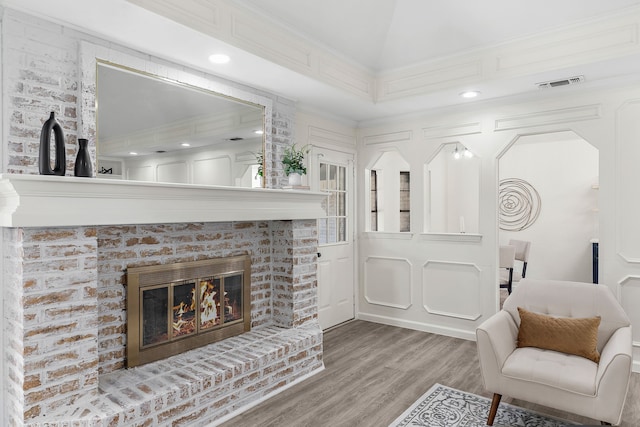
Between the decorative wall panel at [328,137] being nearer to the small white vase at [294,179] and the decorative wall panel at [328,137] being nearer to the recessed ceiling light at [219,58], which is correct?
the small white vase at [294,179]

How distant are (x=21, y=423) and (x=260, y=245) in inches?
80.0

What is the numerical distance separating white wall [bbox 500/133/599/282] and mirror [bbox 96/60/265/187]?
425cm

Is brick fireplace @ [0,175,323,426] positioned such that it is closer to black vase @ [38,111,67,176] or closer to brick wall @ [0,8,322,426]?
brick wall @ [0,8,322,426]

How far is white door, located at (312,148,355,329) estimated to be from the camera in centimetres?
448

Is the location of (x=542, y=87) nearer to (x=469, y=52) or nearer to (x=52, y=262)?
(x=469, y=52)

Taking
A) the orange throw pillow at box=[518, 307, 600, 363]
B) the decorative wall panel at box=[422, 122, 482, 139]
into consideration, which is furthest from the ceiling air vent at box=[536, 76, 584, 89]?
the orange throw pillow at box=[518, 307, 600, 363]

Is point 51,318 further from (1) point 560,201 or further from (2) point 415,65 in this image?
(1) point 560,201

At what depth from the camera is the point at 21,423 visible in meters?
2.04

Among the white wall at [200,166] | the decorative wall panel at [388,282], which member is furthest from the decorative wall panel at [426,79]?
the decorative wall panel at [388,282]

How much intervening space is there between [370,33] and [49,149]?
8.79 feet

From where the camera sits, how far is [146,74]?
2.77 meters

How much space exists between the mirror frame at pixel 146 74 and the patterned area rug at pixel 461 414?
2088 mm

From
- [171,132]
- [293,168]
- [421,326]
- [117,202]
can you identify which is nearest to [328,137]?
[293,168]

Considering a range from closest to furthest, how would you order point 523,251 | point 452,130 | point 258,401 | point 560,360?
point 560,360, point 258,401, point 452,130, point 523,251
